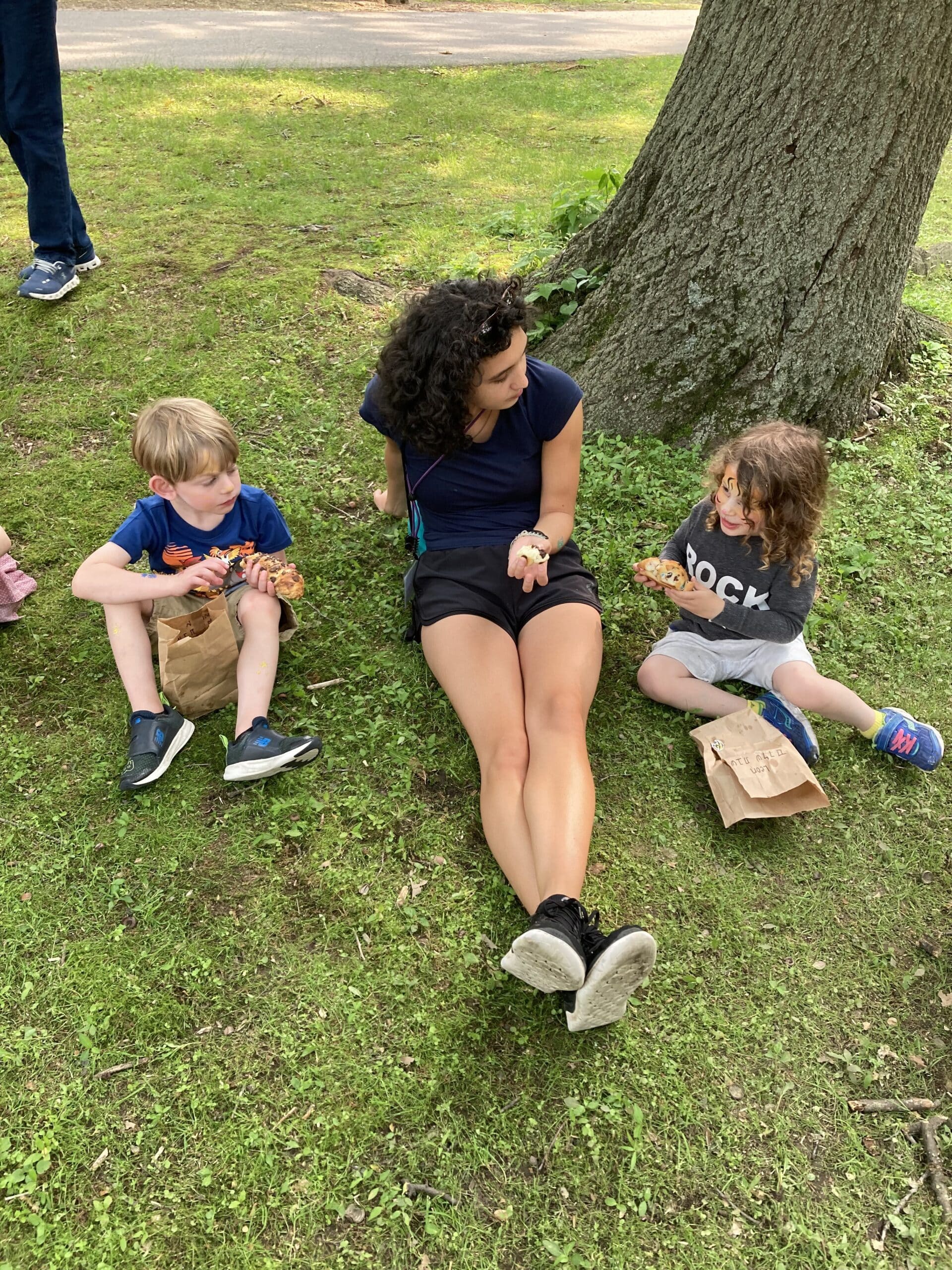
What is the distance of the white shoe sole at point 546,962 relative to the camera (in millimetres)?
2078

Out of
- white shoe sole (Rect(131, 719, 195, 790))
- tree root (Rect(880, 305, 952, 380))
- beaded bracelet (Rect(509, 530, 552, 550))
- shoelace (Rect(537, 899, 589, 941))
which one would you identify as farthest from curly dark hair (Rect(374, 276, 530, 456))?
tree root (Rect(880, 305, 952, 380))

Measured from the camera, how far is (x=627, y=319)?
4.05 meters

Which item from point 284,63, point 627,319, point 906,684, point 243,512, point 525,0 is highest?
point 525,0

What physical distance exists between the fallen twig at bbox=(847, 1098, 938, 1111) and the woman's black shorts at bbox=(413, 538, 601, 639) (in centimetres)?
157

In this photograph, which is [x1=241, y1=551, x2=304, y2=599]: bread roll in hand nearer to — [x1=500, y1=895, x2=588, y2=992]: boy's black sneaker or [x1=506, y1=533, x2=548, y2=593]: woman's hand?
[x1=506, y1=533, x2=548, y2=593]: woman's hand

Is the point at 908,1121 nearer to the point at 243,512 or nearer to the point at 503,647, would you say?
the point at 503,647

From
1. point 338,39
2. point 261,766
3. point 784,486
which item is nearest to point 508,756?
point 261,766

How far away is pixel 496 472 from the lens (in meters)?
3.12

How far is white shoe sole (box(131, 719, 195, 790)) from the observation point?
2781 millimetres

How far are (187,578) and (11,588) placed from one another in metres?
0.96

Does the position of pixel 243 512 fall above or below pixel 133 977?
above

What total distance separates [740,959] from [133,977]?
5.22 ft

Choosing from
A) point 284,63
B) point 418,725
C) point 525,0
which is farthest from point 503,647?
point 525,0

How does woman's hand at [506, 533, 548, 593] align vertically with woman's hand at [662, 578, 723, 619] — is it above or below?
above
